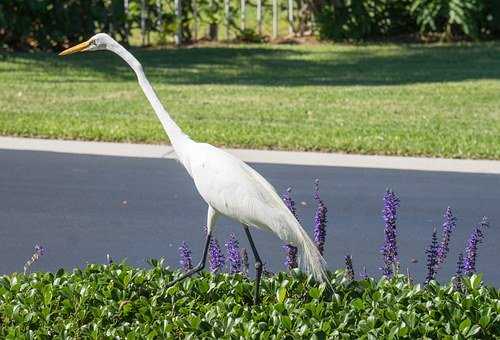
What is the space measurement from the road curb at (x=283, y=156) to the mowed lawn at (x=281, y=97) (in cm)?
22

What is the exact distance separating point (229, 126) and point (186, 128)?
0.45 metres

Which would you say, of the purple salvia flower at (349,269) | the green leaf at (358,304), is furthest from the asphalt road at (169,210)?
the green leaf at (358,304)

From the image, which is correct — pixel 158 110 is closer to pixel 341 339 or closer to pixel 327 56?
pixel 341 339

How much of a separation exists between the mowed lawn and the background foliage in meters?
0.54

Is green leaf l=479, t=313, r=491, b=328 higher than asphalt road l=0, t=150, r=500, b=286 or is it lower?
higher

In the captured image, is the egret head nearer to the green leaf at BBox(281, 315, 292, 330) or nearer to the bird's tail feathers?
the bird's tail feathers

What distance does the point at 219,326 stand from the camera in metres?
5.63

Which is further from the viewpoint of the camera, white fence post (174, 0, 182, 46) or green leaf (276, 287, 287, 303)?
white fence post (174, 0, 182, 46)

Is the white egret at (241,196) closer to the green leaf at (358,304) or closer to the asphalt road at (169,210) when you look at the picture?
the green leaf at (358,304)

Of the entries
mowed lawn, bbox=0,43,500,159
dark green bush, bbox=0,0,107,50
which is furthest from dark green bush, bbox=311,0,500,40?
dark green bush, bbox=0,0,107,50

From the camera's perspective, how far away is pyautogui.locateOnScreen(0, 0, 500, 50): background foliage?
20281mm

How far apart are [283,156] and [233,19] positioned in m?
10.7

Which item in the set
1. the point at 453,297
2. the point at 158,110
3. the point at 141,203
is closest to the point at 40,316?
the point at 158,110

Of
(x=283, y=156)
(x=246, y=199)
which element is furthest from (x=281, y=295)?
(x=283, y=156)
